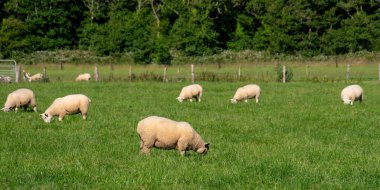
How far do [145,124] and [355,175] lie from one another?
4051 millimetres

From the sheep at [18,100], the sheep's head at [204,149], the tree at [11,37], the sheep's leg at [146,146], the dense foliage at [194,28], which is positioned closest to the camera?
the sheep's leg at [146,146]

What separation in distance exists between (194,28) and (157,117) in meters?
65.9

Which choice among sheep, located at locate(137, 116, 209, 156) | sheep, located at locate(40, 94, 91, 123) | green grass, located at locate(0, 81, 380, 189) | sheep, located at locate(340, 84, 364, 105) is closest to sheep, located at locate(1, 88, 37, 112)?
green grass, located at locate(0, 81, 380, 189)

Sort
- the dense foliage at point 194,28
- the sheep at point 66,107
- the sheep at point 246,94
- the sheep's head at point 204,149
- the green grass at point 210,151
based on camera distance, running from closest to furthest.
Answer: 1. the green grass at point 210,151
2. the sheep's head at point 204,149
3. the sheep at point 66,107
4. the sheep at point 246,94
5. the dense foliage at point 194,28

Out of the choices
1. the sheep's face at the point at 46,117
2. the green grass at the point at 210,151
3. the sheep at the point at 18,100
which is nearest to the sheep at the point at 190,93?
the green grass at the point at 210,151

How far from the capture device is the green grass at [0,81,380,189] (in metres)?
8.92

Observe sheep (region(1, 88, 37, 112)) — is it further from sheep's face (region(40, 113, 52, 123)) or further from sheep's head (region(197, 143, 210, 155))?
sheep's head (region(197, 143, 210, 155))

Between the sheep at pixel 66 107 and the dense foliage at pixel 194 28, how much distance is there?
169ft

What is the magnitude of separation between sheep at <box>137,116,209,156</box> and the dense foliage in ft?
189

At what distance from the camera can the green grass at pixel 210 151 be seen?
8922 mm

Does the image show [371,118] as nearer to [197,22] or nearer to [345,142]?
[345,142]

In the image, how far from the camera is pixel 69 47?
8225cm

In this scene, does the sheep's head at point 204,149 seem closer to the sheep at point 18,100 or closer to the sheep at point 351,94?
the sheep at point 18,100

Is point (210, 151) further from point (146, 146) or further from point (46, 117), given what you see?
point (46, 117)
